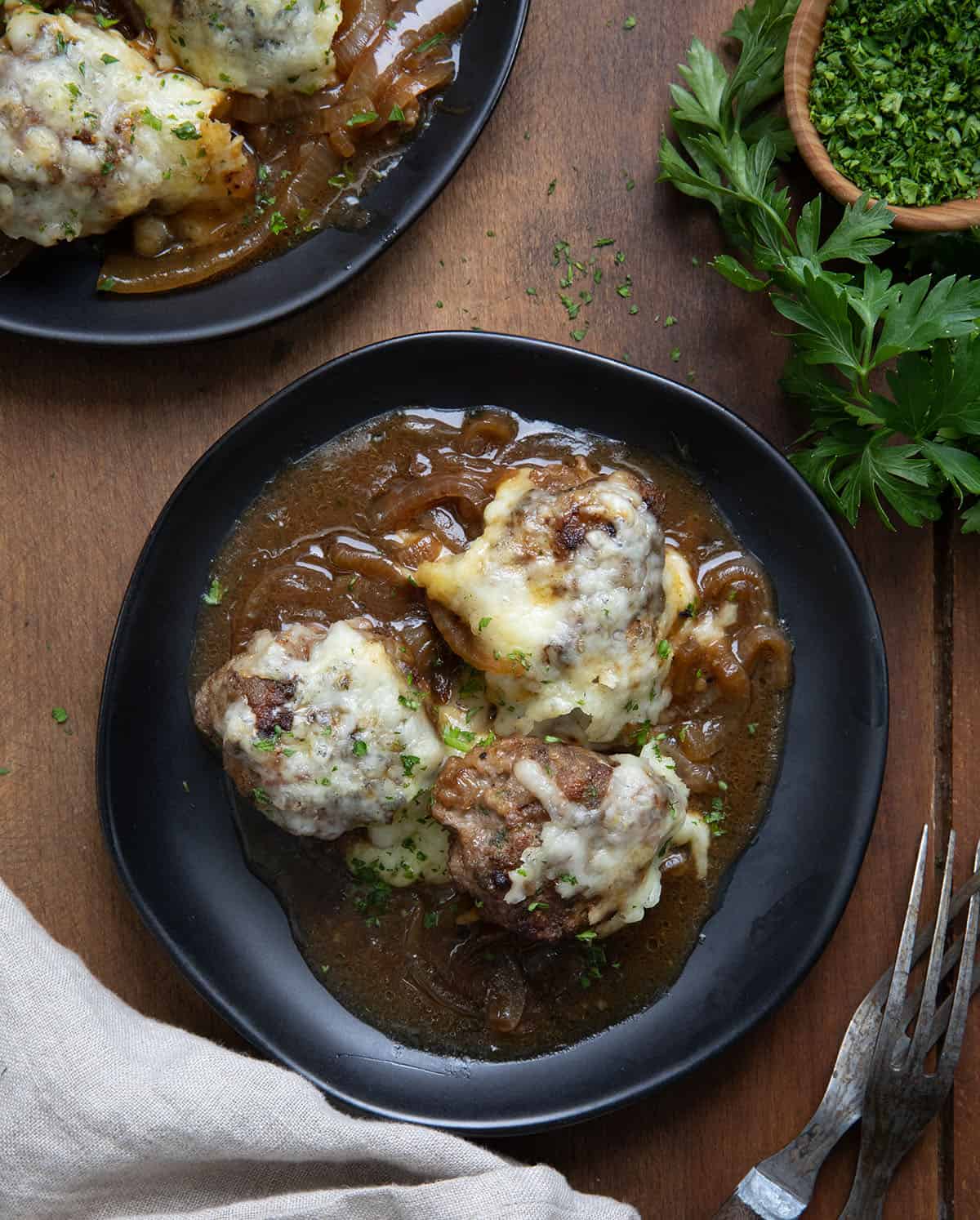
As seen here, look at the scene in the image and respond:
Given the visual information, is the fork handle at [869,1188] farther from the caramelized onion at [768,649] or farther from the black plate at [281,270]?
the black plate at [281,270]

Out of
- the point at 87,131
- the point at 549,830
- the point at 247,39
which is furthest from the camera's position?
the point at 247,39

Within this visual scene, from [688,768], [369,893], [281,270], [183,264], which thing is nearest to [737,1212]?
[688,768]

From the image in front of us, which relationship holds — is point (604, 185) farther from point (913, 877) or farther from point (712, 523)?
point (913, 877)

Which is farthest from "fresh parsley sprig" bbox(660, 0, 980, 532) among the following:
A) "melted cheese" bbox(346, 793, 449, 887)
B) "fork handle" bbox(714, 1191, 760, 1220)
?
"fork handle" bbox(714, 1191, 760, 1220)

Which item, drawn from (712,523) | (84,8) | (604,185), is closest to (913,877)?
(712,523)

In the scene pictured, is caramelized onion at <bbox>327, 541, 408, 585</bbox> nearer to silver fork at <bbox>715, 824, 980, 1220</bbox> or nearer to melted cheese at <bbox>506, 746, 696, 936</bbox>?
melted cheese at <bbox>506, 746, 696, 936</bbox>

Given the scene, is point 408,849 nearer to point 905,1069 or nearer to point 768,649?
point 768,649

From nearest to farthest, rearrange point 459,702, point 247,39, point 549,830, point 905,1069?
point 549,830 < point 247,39 < point 459,702 < point 905,1069
